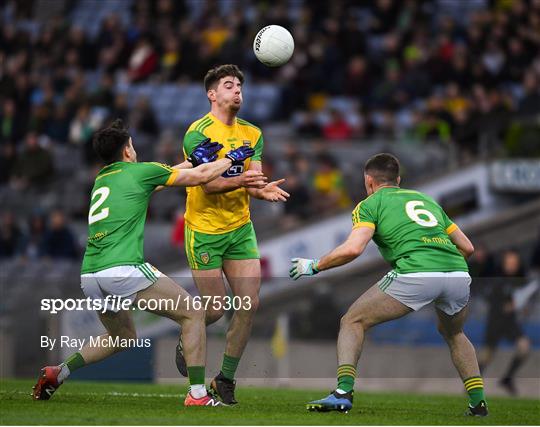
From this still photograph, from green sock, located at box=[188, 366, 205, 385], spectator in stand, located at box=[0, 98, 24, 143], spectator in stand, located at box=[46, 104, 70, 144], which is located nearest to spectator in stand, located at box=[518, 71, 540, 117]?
spectator in stand, located at box=[46, 104, 70, 144]

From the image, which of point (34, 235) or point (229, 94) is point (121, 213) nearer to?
point (229, 94)

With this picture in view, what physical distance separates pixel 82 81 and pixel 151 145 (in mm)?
3697

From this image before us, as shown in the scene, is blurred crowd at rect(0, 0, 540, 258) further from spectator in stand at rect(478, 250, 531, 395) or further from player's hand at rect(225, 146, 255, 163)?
player's hand at rect(225, 146, 255, 163)

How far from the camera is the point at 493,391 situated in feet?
49.0

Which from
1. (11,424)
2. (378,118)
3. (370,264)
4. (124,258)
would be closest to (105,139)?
(124,258)

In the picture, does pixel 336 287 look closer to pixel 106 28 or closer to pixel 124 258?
pixel 124 258

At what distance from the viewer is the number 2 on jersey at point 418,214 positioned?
10781mm

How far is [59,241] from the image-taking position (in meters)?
20.4

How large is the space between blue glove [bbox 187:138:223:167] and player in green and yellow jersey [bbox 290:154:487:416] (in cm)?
118

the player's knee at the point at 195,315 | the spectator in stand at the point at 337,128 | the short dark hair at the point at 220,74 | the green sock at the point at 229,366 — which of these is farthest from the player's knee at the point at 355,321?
the spectator in stand at the point at 337,128

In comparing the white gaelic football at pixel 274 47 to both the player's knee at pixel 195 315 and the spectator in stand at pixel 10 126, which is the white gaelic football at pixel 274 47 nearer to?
the player's knee at pixel 195 315

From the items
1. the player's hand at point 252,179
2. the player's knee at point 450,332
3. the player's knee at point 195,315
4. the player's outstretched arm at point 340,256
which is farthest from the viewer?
the player's hand at point 252,179

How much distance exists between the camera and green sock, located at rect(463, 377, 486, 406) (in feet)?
35.4

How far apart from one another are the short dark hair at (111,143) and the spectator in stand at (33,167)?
11.4 meters
